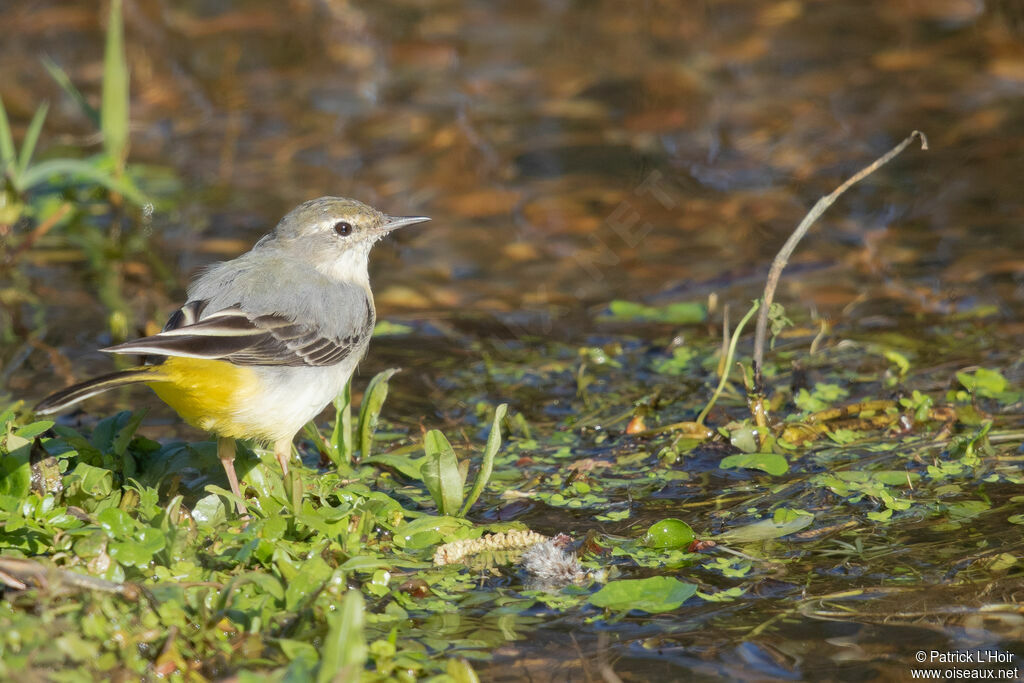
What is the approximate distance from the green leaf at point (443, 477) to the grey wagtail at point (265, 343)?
0.68m

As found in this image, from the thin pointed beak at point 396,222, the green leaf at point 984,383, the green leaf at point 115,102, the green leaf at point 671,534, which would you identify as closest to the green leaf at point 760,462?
the green leaf at point 671,534

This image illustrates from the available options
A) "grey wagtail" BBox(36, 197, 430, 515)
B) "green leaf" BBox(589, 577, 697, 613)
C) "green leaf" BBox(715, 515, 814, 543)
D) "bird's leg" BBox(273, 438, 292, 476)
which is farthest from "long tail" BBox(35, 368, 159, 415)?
"green leaf" BBox(715, 515, 814, 543)

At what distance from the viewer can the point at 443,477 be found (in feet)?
16.4

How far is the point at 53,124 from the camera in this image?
1144cm

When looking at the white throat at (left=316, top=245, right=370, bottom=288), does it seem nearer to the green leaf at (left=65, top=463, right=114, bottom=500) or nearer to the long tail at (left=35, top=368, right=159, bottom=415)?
the long tail at (left=35, top=368, right=159, bottom=415)

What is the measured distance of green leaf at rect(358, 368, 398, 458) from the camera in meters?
5.64

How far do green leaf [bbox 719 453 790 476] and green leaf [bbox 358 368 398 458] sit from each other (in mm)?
1664

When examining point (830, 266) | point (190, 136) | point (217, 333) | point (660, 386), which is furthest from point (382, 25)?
point (217, 333)

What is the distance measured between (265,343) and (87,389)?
0.93 metres

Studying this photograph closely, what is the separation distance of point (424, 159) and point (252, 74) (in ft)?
9.13

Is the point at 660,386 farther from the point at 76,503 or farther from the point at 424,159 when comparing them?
the point at 424,159

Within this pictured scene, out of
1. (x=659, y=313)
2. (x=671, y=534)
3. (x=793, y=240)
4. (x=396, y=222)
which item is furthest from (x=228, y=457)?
(x=659, y=313)

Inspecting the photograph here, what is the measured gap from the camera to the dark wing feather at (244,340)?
15.8 ft

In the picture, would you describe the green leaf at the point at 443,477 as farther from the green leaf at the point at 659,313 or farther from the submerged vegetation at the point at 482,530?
the green leaf at the point at 659,313
